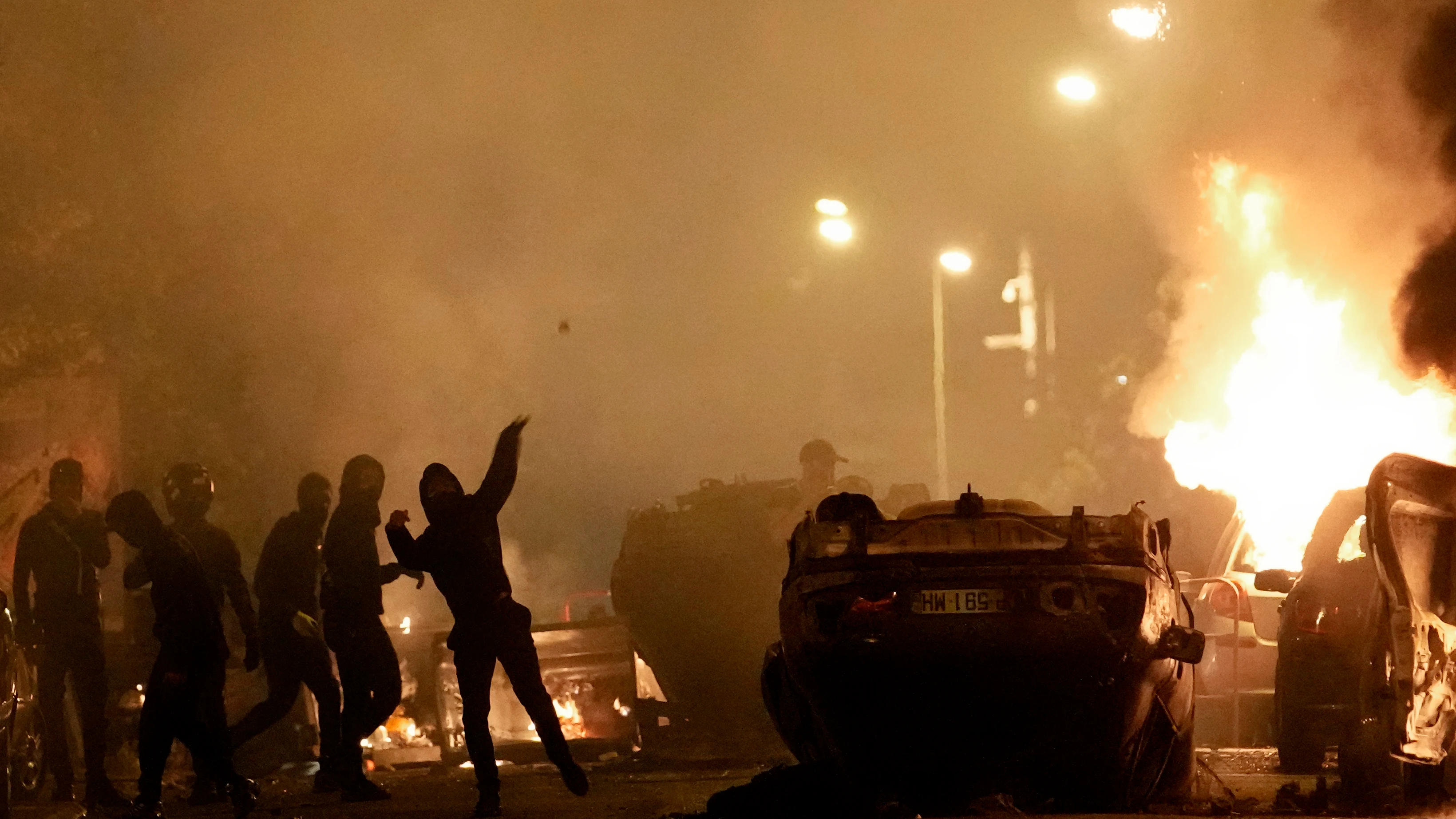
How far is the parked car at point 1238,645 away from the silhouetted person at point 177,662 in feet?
18.7

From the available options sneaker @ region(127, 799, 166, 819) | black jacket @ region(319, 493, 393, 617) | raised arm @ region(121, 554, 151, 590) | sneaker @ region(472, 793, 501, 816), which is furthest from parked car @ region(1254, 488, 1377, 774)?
raised arm @ region(121, 554, 151, 590)

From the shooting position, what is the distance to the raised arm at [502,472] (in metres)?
8.94

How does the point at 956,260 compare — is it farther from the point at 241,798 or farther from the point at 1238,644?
the point at 241,798

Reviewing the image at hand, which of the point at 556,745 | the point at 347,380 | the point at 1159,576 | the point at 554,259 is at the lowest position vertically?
the point at 556,745

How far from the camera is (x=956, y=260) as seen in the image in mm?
18984

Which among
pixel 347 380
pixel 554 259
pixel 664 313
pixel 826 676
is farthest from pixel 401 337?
pixel 826 676

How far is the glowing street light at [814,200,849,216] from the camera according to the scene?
17922mm

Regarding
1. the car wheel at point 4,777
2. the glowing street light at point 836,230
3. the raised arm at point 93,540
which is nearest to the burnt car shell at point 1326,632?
the car wheel at point 4,777

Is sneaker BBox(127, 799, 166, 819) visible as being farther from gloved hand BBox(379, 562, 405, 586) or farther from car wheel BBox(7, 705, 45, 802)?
gloved hand BBox(379, 562, 405, 586)

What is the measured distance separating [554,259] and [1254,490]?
34.0 ft

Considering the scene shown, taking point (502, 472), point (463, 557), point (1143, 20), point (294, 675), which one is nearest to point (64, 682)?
point (294, 675)

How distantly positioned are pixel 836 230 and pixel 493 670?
9.96 meters

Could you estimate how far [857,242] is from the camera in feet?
74.8

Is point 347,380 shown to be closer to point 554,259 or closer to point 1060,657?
point 554,259
